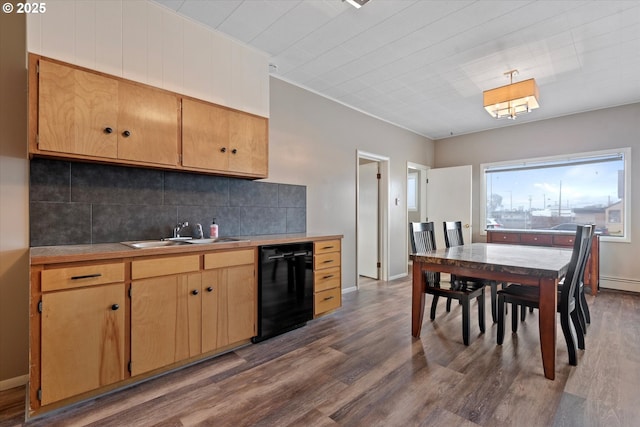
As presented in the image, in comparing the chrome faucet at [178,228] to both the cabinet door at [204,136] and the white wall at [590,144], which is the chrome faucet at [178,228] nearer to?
the cabinet door at [204,136]

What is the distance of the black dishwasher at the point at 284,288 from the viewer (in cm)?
256

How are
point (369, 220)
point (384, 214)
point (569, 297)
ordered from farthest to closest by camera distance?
point (369, 220), point (384, 214), point (569, 297)

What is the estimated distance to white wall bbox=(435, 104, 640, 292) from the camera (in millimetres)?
4137

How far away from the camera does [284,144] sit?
3.47 metres

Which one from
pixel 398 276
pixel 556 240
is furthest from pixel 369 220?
pixel 556 240

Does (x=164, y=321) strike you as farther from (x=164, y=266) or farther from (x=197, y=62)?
(x=197, y=62)

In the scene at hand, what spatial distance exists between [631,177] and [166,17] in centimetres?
583

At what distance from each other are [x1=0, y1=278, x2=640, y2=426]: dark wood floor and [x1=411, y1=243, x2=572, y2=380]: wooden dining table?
9.3 inches

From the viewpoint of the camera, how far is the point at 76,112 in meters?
1.90

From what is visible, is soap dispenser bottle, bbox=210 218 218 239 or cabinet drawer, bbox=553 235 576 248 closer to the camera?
soap dispenser bottle, bbox=210 218 218 239

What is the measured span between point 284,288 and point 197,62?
6.74 feet

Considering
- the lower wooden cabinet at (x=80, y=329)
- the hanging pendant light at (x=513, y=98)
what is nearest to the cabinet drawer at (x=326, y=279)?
the lower wooden cabinet at (x=80, y=329)

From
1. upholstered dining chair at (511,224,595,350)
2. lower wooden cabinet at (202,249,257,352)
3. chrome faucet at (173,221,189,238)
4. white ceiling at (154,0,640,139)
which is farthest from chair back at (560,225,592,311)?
chrome faucet at (173,221,189,238)

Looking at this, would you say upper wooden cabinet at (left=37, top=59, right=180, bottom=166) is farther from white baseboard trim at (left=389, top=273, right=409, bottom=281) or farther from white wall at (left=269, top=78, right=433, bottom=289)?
white baseboard trim at (left=389, top=273, right=409, bottom=281)
